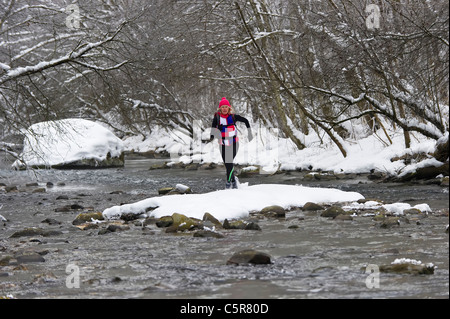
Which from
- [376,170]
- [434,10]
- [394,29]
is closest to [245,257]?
[434,10]

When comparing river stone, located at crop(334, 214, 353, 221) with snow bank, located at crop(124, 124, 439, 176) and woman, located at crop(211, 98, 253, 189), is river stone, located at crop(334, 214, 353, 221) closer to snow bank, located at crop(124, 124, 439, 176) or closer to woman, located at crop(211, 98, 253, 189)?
woman, located at crop(211, 98, 253, 189)

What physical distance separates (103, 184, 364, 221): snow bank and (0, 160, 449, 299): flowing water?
584mm

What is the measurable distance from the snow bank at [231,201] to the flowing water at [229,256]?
58 centimetres

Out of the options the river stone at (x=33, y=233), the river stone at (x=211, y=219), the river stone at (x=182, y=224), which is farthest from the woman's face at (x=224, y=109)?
the river stone at (x=33, y=233)

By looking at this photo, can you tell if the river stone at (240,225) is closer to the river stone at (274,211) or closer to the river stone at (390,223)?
the river stone at (274,211)

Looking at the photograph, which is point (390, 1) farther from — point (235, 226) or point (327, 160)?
point (235, 226)

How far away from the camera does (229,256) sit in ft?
23.7

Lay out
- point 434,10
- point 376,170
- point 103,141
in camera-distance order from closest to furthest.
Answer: point 434,10 < point 376,170 < point 103,141

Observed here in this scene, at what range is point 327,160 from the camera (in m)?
20.5

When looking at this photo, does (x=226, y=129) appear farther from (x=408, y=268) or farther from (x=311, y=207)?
(x=408, y=268)

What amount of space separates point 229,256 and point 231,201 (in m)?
3.81

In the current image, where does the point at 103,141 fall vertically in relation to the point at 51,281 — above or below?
above

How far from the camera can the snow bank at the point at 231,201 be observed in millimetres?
10453

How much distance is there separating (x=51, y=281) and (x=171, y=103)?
1047 inches
